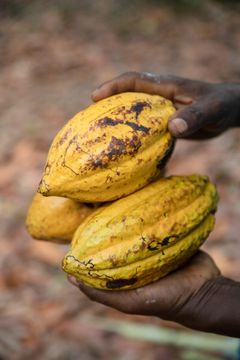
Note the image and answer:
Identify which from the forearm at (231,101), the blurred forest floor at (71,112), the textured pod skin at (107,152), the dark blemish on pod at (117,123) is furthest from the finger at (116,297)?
the blurred forest floor at (71,112)

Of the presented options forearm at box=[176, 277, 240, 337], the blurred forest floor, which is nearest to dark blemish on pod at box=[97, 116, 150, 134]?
forearm at box=[176, 277, 240, 337]

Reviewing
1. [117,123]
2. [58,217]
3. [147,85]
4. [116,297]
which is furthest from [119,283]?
[147,85]

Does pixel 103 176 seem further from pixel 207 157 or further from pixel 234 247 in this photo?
pixel 207 157

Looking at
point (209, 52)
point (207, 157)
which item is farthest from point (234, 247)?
point (209, 52)

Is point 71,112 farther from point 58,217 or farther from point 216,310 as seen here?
point 216,310

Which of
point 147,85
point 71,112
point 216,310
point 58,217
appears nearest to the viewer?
point 216,310

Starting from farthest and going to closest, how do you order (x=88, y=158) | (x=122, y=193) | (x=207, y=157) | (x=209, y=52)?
(x=209, y=52) < (x=207, y=157) < (x=122, y=193) < (x=88, y=158)

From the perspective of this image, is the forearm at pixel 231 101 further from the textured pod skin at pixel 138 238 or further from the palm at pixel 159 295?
the palm at pixel 159 295
